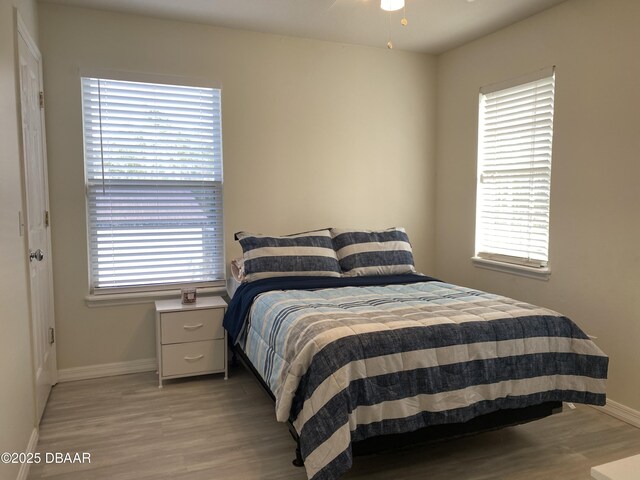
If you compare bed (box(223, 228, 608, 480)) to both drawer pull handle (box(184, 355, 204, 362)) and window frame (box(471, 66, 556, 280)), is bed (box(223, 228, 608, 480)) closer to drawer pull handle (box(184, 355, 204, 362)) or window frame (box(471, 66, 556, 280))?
drawer pull handle (box(184, 355, 204, 362))

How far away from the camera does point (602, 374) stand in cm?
241

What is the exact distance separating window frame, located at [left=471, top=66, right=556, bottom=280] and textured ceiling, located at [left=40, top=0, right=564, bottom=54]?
436 millimetres

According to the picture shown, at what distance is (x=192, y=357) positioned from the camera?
3.37m

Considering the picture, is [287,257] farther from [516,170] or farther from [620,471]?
[620,471]

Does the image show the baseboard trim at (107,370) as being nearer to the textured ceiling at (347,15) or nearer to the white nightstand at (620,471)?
the textured ceiling at (347,15)

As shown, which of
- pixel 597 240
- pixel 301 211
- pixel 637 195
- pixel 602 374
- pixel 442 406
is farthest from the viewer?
pixel 301 211

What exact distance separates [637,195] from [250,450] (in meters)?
2.56

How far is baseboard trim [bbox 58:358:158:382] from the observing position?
3432 millimetres

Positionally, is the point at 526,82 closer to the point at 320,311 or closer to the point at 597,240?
the point at 597,240

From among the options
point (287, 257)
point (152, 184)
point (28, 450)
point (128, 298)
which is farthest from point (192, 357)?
point (152, 184)

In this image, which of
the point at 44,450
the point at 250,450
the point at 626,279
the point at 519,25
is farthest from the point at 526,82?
the point at 44,450

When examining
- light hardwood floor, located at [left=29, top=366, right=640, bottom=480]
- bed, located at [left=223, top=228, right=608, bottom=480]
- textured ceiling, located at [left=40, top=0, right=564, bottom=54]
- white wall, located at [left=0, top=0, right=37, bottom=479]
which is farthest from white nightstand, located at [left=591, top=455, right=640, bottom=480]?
textured ceiling, located at [left=40, top=0, right=564, bottom=54]

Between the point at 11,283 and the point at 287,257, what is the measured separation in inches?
68.8

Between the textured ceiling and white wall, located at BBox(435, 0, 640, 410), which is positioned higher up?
the textured ceiling
